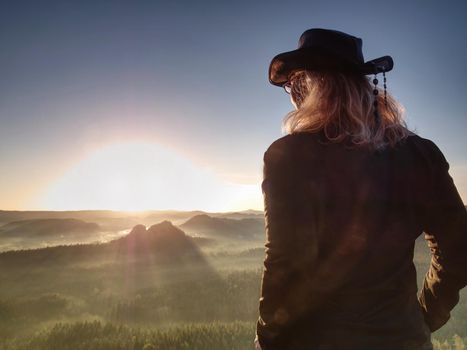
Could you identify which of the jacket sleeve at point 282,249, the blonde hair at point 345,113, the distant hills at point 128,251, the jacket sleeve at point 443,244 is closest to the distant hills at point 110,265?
the distant hills at point 128,251

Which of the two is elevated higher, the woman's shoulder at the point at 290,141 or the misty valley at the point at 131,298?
the woman's shoulder at the point at 290,141

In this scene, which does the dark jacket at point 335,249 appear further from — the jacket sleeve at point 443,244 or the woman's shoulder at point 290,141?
the jacket sleeve at point 443,244

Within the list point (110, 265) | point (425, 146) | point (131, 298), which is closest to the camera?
point (425, 146)

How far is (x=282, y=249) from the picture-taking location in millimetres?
2107

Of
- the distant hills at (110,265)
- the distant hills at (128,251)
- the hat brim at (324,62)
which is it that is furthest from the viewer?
the distant hills at (128,251)

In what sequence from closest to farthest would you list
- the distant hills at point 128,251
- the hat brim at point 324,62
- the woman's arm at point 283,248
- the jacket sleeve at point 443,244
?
the woman's arm at point 283,248
the jacket sleeve at point 443,244
the hat brim at point 324,62
the distant hills at point 128,251

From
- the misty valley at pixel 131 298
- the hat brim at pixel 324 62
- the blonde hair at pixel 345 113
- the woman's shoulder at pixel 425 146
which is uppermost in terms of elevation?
the hat brim at pixel 324 62

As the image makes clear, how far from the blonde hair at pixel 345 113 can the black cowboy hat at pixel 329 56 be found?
65 mm

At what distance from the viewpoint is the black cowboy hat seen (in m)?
2.58

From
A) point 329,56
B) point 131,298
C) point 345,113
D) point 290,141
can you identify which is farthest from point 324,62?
point 131,298

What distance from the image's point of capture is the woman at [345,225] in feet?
6.88

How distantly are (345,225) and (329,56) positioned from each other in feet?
4.04

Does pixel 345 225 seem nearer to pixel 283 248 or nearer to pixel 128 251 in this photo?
pixel 283 248

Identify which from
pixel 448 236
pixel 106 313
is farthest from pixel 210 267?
pixel 448 236
